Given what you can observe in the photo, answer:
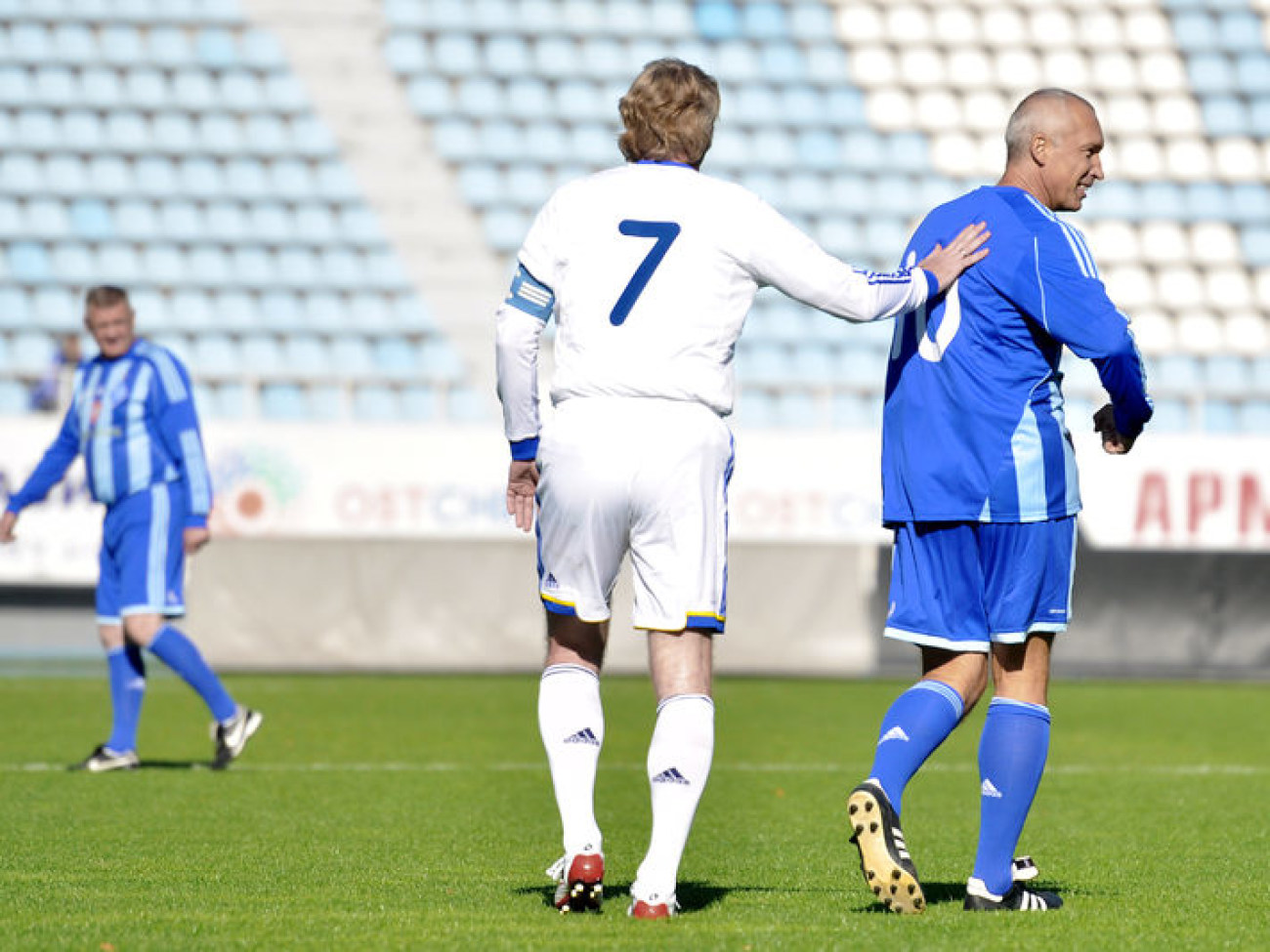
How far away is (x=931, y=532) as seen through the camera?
451 centimetres

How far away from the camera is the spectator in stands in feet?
58.1

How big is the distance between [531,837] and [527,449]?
210cm

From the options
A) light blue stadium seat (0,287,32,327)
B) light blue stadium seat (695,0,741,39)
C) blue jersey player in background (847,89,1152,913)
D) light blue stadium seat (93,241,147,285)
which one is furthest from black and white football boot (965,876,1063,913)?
light blue stadium seat (695,0,741,39)

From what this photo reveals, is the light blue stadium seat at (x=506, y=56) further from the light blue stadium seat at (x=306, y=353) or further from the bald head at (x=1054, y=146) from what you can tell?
the bald head at (x=1054, y=146)

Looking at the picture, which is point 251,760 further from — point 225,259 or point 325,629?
point 225,259

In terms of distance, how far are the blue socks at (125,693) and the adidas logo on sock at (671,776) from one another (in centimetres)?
470

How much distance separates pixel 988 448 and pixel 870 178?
62.5ft

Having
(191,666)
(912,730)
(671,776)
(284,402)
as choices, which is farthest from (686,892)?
(284,402)

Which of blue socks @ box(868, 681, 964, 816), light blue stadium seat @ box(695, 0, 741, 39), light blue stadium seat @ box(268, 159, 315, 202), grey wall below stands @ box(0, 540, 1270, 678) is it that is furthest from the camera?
light blue stadium seat @ box(695, 0, 741, 39)

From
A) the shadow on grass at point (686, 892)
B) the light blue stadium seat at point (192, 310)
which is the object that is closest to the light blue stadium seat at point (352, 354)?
the light blue stadium seat at point (192, 310)

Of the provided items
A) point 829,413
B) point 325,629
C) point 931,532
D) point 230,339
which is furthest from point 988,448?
point 230,339

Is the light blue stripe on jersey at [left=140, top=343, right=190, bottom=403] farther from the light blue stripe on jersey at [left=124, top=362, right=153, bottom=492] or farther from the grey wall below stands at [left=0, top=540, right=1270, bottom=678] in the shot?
the grey wall below stands at [left=0, top=540, right=1270, bottom=678]

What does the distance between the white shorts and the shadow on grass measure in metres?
0.68

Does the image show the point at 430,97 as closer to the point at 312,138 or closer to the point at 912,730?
the point at 312,138
